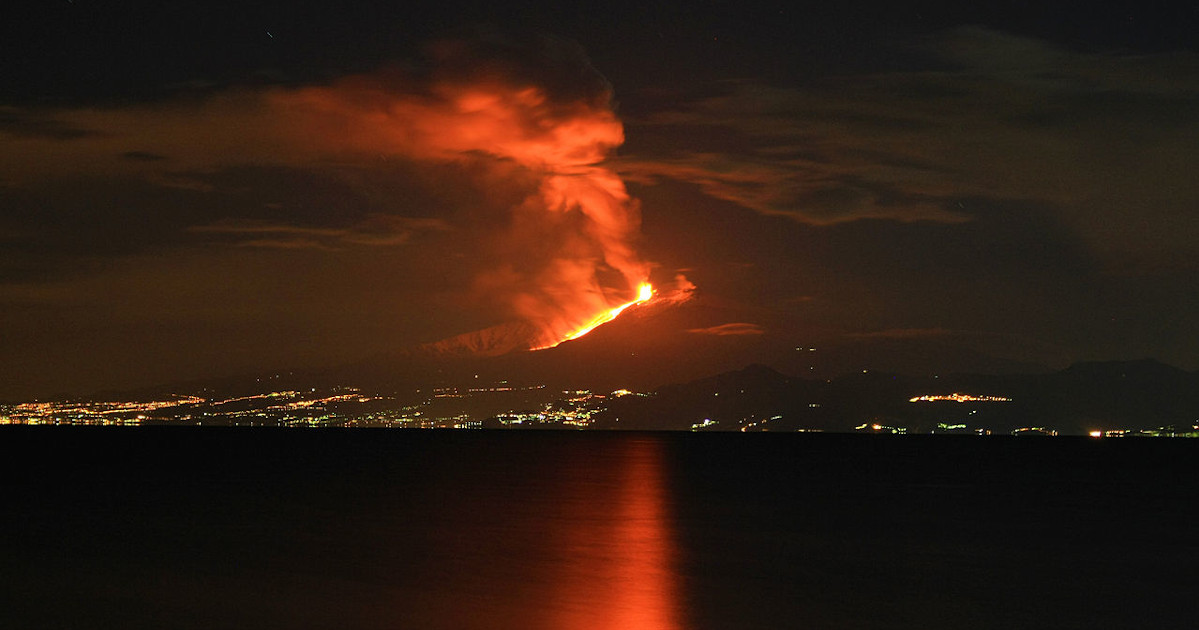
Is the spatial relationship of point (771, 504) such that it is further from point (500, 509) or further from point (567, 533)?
point (567, 533)

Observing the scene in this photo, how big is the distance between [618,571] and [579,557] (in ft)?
11.5

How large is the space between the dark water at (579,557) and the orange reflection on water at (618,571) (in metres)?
0.14

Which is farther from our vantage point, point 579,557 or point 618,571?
point 579,557

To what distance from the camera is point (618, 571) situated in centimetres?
3750

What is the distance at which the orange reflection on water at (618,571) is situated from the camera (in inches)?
1117

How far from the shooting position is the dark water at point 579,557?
29.0m

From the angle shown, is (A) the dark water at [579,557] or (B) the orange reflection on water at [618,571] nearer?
(B) the orange reflection on water at [618,571]

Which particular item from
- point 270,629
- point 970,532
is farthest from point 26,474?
point 270,629

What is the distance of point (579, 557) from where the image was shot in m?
Result: 40.8

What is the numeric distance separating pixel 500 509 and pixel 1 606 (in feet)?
114

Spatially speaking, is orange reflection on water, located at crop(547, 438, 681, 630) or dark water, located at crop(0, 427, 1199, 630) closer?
orange reflection on water, located at crop(547, 438, 681, 630)

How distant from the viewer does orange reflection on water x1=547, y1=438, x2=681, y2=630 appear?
1117 inches

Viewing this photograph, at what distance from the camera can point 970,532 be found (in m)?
54.7

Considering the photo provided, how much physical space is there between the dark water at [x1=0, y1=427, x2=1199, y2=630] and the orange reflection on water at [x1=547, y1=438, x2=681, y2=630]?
0.46ft
